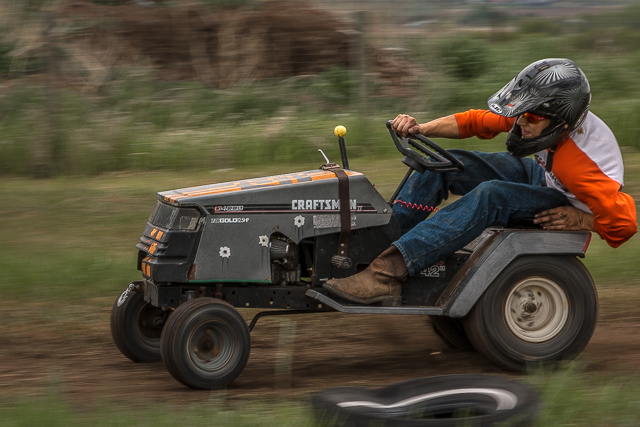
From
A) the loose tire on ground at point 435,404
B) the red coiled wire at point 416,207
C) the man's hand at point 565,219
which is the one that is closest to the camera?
the loose tire on ground at point 435,404

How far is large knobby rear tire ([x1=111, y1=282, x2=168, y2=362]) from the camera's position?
4891mm

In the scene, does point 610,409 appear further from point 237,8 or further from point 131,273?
point 237,8

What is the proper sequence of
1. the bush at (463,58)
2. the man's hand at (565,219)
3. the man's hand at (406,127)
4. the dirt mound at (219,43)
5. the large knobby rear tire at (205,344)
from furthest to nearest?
1. the bush at (463,58)
2. the dirt mound at (219,43)
3. the man's hand at (406,127)
4. the man's hand at (565,219)
5. the large knobby rear tire at (205,344)

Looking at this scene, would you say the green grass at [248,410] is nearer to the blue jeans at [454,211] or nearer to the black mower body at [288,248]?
the black mower body at [288,248]

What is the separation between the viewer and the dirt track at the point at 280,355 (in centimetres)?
448

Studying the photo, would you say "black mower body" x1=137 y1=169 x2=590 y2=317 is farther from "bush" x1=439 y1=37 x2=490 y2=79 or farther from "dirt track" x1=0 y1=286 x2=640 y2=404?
"bush" x1=439 y1=37 x2=490 y2=79

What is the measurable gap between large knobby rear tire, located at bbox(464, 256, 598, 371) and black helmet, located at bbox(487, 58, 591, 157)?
688 mm

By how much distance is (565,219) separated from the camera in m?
4.68

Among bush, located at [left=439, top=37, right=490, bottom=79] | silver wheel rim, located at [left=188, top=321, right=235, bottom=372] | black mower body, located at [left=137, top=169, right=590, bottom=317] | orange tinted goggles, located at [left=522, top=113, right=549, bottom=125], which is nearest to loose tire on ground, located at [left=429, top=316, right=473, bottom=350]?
black mower body, located at [left=137, top=169, right=590, bottom=317]

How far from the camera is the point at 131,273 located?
6652 millimetres

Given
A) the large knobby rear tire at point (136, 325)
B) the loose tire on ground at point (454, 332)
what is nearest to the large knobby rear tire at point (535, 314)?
the loose tire on ground at point (454, 332)

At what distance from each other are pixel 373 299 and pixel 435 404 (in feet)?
3.41

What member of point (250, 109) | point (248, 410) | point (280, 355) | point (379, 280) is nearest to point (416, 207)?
point (379, 280)

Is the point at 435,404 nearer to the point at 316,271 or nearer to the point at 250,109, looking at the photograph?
the point at 316,271
